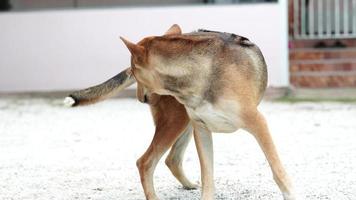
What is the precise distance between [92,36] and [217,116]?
9.34m

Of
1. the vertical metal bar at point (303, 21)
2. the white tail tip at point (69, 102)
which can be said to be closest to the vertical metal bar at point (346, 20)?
the vertical metal bar at point (303, 21)

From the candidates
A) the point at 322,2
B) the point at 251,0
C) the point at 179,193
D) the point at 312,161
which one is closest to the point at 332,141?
the point at 312,161

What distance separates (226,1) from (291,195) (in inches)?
368

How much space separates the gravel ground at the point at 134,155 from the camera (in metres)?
7.16

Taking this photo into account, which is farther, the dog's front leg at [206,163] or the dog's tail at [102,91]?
the dog's tail at [102,91]

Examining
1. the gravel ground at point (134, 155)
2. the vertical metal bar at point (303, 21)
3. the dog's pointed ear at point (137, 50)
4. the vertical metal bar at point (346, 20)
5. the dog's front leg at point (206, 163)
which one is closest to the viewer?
the dog's pointed ear at point (137, 50)

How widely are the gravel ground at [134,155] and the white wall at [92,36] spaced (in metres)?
1.67

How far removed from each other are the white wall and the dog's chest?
28.5ft

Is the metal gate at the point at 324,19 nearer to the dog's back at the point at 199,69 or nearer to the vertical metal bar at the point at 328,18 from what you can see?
the vertical metal bar at the point at 328,18

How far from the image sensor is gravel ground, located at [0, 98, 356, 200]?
23.5 feet

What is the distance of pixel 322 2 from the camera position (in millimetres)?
15750

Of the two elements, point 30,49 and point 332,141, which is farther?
point 30,49

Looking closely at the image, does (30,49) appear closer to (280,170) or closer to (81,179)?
(81,179)

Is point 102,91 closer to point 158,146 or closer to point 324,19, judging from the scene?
point 158,146
